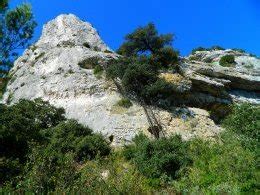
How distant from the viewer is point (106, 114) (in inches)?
1188

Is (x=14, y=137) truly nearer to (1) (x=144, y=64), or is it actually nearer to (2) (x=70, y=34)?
(1) (x=144, y=64)

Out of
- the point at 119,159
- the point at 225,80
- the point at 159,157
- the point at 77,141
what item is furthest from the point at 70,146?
the point at 225,80

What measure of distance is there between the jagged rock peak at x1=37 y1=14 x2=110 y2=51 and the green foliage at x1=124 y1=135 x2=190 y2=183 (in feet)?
57.6

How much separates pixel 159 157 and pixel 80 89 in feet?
Result: 40.0

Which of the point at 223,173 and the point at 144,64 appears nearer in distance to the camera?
the point at 223,173

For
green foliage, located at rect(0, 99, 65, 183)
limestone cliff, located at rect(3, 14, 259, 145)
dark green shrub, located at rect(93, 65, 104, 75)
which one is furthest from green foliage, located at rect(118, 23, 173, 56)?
green foliage, located at rect(0, 99, 65, 183)

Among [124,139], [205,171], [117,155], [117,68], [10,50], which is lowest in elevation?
[205,171]

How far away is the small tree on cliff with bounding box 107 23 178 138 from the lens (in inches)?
1282

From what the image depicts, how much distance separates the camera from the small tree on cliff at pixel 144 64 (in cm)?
3256

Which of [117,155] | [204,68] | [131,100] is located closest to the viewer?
[117,155]

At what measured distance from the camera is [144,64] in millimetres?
33781

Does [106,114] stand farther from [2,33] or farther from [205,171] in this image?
[205,171]

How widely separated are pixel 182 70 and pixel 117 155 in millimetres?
14465

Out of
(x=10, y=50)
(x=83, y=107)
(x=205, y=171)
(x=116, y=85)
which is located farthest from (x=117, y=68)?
(x=205, y=171)
